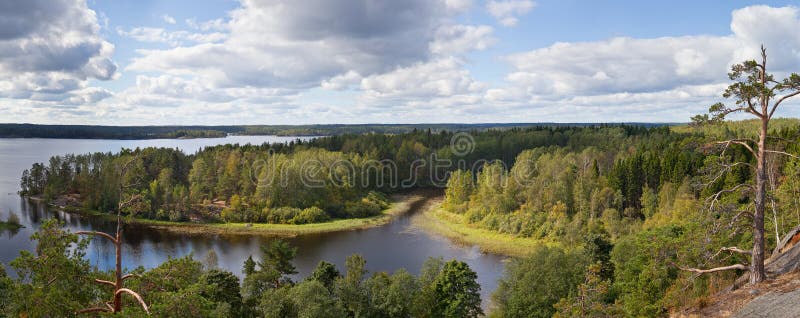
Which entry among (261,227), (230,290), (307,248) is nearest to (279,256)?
(230,290)

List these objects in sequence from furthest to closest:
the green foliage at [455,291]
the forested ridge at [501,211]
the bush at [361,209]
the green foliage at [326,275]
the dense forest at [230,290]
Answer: the bush at [361,209]
the green foliage at [326,275]
the green foliage at [455,291]
the forested ridge at [501,211]
the dense forest at [230,290]

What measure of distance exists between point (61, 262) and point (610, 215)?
5047cm

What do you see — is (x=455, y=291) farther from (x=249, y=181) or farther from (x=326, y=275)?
(x=249, y=181)

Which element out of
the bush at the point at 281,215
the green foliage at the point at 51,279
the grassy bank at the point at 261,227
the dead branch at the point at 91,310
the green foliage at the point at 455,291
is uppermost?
the green foliage at the point at 51,279

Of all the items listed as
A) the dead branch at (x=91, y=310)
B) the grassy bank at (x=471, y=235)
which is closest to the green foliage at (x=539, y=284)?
the grassy bank at (x=471, y=235)

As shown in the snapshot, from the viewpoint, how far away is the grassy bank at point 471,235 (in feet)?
166

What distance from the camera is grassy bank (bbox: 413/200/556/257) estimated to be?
50.7 meters

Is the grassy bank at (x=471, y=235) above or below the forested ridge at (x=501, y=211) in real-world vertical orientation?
below

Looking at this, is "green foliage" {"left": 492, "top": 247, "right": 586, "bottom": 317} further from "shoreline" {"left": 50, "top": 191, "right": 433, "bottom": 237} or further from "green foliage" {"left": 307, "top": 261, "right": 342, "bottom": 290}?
"shoreline" {"left": 50, "top": 191, "right": 433, "bottom": 237}

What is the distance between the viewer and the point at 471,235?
5784cm

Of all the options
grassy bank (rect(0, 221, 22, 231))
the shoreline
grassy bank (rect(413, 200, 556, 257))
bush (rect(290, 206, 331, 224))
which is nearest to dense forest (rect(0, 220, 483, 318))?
grassy bank (rect(413, 200, 556, 257))

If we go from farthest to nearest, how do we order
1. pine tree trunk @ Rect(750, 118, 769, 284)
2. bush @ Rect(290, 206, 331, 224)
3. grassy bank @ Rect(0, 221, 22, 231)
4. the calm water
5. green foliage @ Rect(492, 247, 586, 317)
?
bush @ Rect(290, 206, 331, 224) → grassy bank @ Rect(0, 221, 22, 231) → the calm water → green foliage @ Rect(492, 247, 586, 317) → pine tree trunk @ Rect(750, 118, 769, 284)

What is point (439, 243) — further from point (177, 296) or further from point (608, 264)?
point (177, 296)

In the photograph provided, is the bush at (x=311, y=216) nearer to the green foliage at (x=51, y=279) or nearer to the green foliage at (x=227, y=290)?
the green foliage at (x=227, y=290)
